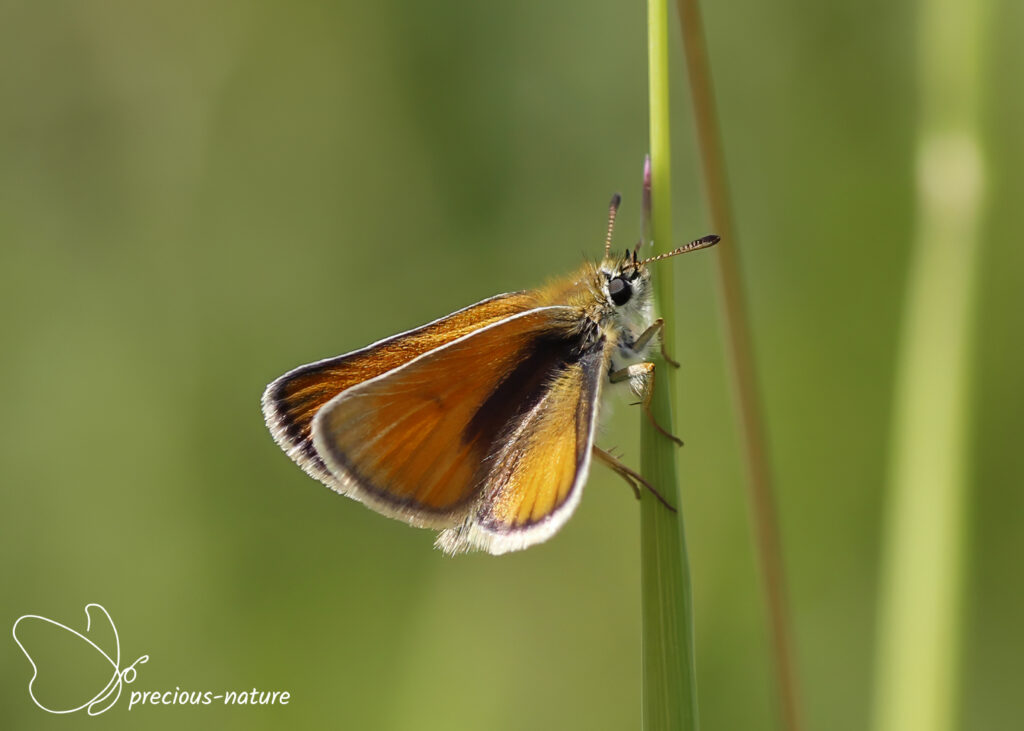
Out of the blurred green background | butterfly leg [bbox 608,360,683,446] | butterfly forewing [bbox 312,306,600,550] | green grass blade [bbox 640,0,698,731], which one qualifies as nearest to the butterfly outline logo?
the blurred green background

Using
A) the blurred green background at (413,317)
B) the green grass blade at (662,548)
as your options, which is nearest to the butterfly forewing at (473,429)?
the green grass blade at (662,548)

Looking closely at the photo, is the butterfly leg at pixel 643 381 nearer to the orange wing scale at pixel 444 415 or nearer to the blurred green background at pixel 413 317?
the orange wing scale at pixel 444 415

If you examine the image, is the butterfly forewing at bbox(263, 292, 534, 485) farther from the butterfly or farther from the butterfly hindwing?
the butterfly hindwing

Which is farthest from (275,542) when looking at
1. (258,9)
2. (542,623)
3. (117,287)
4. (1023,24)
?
(1023,24)

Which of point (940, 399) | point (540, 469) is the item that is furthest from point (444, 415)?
point (940, 399)

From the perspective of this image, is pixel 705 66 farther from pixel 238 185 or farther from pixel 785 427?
pixel 238 185

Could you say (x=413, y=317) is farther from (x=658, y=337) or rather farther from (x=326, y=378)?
(x=658, y=337)
